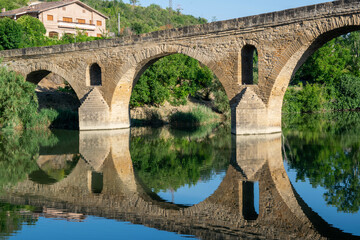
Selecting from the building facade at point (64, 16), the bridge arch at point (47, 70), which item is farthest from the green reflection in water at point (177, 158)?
the building facade at point (64, 16)

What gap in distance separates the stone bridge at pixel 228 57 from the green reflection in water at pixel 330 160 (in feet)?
5.80

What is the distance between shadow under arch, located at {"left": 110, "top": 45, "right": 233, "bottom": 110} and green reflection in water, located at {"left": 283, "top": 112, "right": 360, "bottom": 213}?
10.8ft

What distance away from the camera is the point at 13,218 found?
635cm

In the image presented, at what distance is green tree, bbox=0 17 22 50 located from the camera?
2805 cm

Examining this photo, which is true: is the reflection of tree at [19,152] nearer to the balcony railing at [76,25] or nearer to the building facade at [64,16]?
the building facade at [64,16]

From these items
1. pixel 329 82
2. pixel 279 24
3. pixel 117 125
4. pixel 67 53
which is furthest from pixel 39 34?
pixel 279 24

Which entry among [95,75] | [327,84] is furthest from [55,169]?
[327,84]

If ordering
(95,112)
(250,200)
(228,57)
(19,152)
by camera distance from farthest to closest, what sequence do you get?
(95,112), (228,57), (19,152), (250,200)

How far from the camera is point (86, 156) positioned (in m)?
11.9

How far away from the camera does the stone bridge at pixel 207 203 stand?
223 inches

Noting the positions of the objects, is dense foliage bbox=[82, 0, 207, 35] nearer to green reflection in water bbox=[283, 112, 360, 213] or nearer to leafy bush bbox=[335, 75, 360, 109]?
leafy bush bbox=[335, 75, 360, 109]

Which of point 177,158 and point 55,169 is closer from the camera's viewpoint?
point 55,169

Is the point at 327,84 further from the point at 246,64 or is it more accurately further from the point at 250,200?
the point at 250,200

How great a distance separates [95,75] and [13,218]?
13888mm
